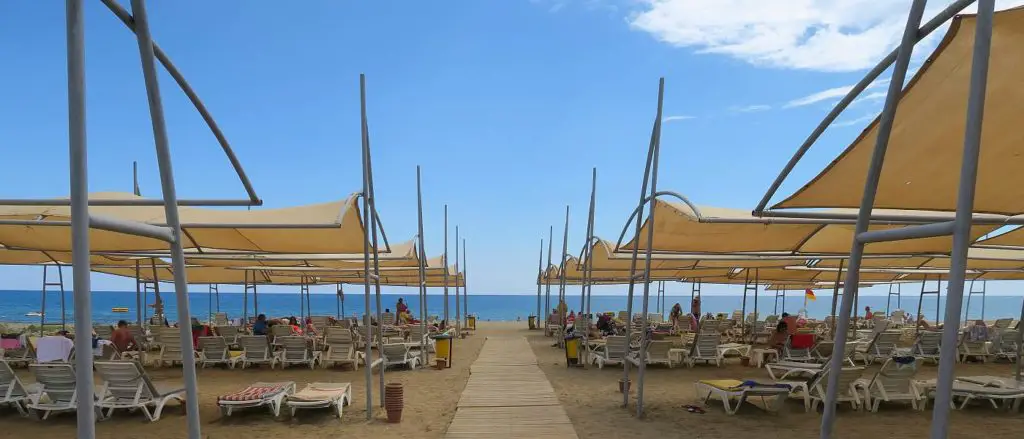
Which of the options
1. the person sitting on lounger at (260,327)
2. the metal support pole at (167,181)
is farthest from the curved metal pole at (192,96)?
the person sitting on lounger at (260,327)

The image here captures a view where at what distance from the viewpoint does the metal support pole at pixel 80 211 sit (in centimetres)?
207

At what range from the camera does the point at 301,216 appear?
7727 mm

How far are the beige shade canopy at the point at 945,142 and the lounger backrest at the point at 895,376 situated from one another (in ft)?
10.2

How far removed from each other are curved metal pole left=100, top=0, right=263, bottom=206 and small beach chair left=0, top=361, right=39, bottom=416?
5.97 m

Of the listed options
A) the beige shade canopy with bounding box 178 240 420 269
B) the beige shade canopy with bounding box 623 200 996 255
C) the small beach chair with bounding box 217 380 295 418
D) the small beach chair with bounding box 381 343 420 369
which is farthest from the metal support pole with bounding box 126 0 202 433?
the small beach chair with bounding box 381 343 420 369

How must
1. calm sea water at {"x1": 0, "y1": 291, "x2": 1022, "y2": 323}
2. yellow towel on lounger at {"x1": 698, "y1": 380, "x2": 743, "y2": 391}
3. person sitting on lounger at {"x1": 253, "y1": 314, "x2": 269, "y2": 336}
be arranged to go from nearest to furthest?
yellow towel on lounger at {"x1": 698, "y1": 380, "x2": 743, "y2": 391}, person sitting on lounger at {"x1": 253, "y1": 314, "x2": 269, "y2": 336}, calm sea water at {"x1": 0, "y1": 291, "x2": 1022, "y2": 323}

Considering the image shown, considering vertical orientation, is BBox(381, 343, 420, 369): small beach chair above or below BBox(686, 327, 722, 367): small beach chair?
below

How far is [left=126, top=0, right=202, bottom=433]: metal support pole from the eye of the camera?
2.73 meters

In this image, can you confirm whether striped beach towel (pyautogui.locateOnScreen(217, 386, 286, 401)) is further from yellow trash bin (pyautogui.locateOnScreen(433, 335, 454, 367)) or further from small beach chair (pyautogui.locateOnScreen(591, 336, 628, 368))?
small beach chair (pyautogui.locateOnScreen(591, 336, 628, 368))

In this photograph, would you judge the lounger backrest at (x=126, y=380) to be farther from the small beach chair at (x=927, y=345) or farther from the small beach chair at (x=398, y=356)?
the small beach chair at (x=927, y=345)

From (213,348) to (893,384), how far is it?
10.8m

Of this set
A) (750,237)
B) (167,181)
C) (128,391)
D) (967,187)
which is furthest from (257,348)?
(967,187)

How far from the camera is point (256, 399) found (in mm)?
7871

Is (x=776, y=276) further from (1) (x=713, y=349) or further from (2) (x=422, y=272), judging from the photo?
(2) (x=422, y=272)
